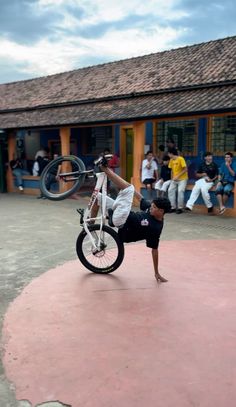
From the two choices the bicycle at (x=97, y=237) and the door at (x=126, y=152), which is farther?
the door at (x=126, y=152)

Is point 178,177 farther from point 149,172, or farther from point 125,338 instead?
point 125,338

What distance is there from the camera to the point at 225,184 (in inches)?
382

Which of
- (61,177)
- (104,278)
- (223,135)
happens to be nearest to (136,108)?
(223,135)

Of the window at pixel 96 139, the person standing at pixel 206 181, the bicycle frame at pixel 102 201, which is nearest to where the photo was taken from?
the bicycle frame at pixel 102 201

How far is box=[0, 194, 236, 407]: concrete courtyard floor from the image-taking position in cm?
268

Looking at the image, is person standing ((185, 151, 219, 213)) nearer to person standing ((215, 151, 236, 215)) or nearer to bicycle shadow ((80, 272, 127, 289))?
person standing ((215, 151, 236, 215))

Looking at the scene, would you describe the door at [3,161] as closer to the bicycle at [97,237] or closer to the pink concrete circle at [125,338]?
the bicycle at [97,237]

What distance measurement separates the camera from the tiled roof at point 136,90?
36.3 ft

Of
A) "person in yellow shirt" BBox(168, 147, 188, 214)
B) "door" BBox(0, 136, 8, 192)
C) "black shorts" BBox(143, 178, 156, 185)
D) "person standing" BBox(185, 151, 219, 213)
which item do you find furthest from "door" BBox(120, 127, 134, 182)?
"person standing" BBox(185, 151, 219, 213)

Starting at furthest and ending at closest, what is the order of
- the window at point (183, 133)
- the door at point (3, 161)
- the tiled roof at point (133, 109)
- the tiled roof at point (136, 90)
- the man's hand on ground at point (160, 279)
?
the door at point (3, 161)
the window at point (183, 133)
the tiled roof at point (136, 90)
the tiled roof at point (133, 109)
the man's hand on ground at point (160, 279)

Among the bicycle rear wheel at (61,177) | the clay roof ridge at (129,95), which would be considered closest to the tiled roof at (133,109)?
the clay roof ridge at (129,95)

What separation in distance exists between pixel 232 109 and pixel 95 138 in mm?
8185

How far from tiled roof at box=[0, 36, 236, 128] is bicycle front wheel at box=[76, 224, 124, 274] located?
5.90 metres

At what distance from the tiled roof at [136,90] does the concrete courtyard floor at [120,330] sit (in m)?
5.85
